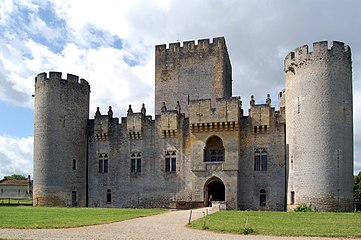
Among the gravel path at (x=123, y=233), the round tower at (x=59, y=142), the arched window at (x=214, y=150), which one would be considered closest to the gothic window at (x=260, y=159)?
the arched window at (x=214, y=150)

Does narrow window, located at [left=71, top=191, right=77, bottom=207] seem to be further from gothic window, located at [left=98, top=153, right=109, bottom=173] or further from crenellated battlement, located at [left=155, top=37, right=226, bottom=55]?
crenellated battlement, located at [left=155, top=37, right=226, bottom=55]

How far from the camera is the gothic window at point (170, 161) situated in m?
39.8

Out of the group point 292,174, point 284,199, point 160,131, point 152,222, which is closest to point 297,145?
point 292,174

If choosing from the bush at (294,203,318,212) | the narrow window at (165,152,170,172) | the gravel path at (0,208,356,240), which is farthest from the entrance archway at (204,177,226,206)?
the gravel path at (0,208,356,240)

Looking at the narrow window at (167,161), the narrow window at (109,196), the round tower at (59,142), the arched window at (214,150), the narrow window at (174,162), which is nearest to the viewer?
the arched window at (214,150)

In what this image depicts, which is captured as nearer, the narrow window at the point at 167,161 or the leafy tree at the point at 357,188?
the narrow window at the point at 167,161

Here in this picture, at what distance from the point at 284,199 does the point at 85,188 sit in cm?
1830

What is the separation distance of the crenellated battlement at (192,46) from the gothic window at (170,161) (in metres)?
10.8

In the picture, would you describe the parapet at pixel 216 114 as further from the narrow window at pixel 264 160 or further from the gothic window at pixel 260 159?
the narrow window at pixel 264 160

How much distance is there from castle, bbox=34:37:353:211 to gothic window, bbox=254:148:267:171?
0.08 meters

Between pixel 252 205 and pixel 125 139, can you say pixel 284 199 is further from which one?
pixel 125 139

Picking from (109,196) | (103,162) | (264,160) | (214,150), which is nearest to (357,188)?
(264,160)

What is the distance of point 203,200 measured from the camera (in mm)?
37094

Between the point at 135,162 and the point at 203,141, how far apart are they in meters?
7.12
